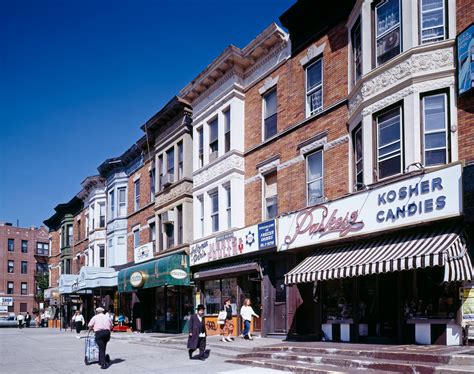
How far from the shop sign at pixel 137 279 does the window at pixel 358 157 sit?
15.7 meters

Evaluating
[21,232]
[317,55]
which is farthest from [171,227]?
[21,232]

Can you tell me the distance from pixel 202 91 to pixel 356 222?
43.2 feet

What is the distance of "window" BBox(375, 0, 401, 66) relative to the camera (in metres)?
15.0

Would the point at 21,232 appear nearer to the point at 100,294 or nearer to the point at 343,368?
the point at 100,294

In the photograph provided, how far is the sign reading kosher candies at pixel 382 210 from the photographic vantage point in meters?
12.4

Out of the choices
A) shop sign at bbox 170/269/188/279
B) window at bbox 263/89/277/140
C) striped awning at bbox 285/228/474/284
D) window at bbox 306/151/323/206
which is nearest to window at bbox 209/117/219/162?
window at bbox 263/89/277/140

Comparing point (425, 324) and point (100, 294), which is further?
point (100, 294)

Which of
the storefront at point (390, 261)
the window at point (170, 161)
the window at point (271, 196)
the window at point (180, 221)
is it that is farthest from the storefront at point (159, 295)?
the storefront at point (390, 261)

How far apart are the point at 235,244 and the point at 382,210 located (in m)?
8.72

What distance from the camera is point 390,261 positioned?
42.9 ft

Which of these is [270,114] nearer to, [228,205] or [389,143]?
[228,205]

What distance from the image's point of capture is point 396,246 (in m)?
13.6

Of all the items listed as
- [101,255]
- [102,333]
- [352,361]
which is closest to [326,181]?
[352,361]

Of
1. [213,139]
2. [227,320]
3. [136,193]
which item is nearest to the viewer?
[227,320]
